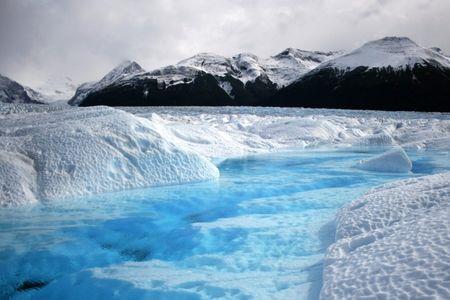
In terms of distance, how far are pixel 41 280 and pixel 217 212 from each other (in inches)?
108

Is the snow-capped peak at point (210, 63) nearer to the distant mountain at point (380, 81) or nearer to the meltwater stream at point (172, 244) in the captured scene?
the distant mountain at point (380, 81)

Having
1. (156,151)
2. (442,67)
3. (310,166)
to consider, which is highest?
(442,67)

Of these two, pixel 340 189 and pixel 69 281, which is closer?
pixel 69 281

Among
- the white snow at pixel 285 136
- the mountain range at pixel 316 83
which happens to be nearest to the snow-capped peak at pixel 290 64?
the mountain range at pixel 316 83

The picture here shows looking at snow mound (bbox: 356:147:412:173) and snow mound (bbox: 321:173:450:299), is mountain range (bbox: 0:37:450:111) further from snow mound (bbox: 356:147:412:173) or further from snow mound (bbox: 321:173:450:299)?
snow mound (bbox: 321:173:450:299)

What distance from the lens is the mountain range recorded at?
78312 millimetres

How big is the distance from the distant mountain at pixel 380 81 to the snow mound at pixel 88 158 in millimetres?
74184

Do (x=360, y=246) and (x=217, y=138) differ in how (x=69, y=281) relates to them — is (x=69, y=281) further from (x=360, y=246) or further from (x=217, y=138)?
(x=217, y=138)

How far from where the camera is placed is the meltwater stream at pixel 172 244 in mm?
2922

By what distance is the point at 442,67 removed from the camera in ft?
270

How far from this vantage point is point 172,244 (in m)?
4.04

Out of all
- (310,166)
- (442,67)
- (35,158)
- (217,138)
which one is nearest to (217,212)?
(35,158)

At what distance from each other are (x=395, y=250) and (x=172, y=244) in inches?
94.3

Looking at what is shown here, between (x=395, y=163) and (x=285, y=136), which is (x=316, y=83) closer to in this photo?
(x=285, y=136)
